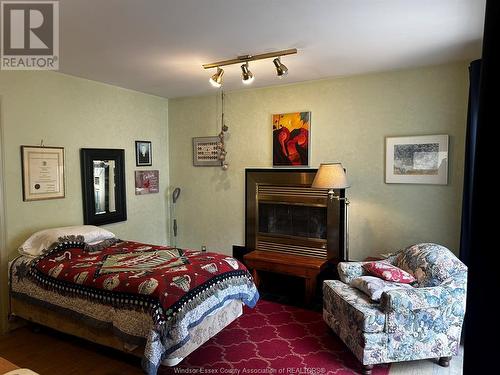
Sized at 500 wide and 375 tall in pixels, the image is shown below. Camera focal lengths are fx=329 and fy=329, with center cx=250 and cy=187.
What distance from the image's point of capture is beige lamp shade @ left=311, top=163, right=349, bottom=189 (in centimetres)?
340

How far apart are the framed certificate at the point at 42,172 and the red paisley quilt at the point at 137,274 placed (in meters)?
0.65

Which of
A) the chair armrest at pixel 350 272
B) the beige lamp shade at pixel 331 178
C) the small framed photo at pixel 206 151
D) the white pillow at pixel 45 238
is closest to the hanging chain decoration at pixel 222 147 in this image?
the small framed photo at pixel 206 151

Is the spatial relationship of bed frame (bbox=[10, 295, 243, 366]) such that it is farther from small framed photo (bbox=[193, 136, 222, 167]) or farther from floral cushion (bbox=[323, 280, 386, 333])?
small framed photo (bbox=[193, 136, 222, 167])

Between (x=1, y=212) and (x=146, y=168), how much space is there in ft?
6.25

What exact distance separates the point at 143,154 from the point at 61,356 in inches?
105

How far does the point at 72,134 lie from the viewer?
12.2ft

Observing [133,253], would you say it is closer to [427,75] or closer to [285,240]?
[285,240]

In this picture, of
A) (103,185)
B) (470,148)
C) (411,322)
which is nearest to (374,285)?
(411,322)

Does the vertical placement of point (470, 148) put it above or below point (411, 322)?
above

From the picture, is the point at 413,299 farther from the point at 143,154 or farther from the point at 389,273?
the point at 143,154

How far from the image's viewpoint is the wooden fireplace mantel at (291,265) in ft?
11.8

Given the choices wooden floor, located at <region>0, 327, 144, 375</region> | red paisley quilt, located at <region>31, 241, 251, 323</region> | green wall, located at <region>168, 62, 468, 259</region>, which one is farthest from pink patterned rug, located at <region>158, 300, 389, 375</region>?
green wall, located at <region>168, 62, 468, 259</region>

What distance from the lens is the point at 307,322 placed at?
3.32 metres

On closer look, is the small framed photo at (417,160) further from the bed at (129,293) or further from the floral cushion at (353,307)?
the bed at (129,293)
